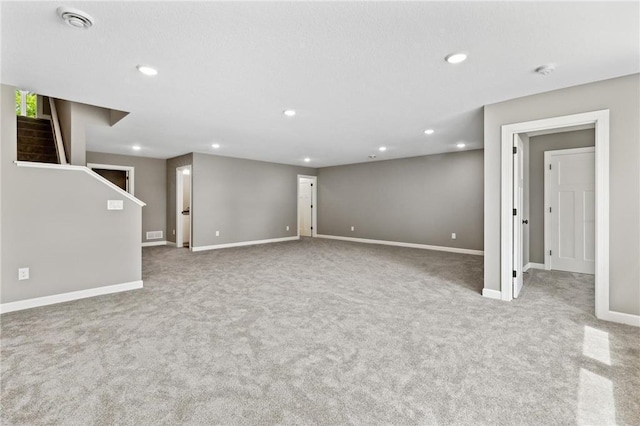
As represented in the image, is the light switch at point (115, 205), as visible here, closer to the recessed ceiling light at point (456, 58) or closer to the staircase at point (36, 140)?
A: the staircase at point (36, 140)

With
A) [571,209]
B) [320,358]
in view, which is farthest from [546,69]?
[571,209]

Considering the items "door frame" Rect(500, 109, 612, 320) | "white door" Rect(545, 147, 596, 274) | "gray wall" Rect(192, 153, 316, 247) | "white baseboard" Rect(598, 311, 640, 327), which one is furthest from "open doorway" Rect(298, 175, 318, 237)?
"white baseboard" Rect(598, 311, 640, 327)

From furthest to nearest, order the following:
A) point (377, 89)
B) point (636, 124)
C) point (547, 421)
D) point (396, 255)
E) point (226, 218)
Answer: point (226, 218), point (396, 255), point (377, 89), point (636, 124), point (547, 421)

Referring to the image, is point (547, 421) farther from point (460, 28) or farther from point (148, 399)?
point (460, 28)

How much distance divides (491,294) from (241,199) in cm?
620

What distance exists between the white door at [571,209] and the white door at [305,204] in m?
6.55

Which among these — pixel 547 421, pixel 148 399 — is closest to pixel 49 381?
pixel 148 399

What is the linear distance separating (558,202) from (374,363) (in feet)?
15.6

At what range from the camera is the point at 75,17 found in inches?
76.2

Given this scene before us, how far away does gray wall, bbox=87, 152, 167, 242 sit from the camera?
7484mm

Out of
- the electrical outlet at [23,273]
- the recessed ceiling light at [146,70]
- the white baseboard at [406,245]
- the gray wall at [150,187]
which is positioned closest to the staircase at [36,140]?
the gray wall at [150,187]

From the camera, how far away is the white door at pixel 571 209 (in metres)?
4.70

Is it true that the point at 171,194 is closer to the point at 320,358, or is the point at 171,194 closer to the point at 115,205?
the point at 115,205

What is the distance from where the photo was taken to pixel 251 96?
3414 millimetres
